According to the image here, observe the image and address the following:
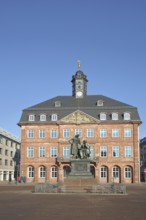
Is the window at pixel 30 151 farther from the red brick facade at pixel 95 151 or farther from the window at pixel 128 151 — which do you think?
the window at pixel 128 151

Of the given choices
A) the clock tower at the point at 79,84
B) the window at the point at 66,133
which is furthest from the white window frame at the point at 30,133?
the clock tower at the point at 79,84

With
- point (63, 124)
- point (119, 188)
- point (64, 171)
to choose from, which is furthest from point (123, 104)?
point (119, 188)

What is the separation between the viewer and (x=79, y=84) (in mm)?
70688

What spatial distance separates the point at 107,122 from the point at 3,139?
89.6 ft

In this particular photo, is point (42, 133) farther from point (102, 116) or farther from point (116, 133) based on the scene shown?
point (116, 133)

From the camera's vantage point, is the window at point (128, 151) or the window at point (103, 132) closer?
the window at point (128, 151)

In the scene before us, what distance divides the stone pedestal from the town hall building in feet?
98.2

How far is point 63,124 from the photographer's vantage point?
63.4 metres

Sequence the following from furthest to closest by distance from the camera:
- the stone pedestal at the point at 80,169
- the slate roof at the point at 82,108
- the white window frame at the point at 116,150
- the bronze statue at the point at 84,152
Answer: the slate roof at the point at 82,108 < the white window frame at the point at 116,150 < the bronze statue at the point at 84,152 < the stone pedestal at the point at 80,169

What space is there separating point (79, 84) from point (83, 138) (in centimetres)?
Result: 1298

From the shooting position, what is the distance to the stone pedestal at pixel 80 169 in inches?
1186

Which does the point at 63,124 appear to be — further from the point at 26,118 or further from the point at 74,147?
the point at 74,147

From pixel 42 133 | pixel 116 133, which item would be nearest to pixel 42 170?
pixel 42 133

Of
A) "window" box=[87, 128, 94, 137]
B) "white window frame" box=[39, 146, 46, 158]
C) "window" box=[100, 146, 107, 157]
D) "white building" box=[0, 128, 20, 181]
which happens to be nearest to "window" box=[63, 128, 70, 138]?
"window" box=[87, 128, 94, 137]
